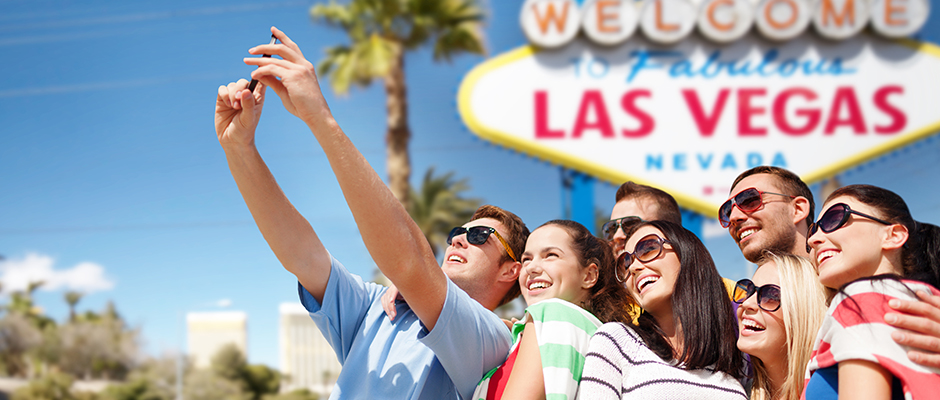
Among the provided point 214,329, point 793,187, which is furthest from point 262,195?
point 214,329

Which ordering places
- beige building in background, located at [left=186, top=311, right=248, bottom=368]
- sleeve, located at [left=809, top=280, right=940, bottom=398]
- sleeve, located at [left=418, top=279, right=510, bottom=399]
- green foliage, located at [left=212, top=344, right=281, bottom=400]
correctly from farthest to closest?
beige building in background, located at [left=186, top=311, right=248, bottom=368] < green foliage, located at [left=212, top=344, right=281, bottom=400] < sleeve, located at [left=418, top=279, right=510, bottom=399] < sleeve, located at [left=809, top=280, right=940, bottom=398]

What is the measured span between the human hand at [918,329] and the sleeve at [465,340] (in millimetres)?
1141

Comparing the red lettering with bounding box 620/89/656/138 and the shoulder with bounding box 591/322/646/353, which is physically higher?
the red lettering with bounding box 620/89/656/138

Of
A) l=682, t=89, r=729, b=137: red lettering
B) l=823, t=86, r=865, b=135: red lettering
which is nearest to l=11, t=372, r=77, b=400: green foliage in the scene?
l=682, t=89, r=729, b=137: red lettering

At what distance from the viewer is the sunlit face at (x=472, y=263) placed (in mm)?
2797

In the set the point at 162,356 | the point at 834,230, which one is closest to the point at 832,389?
the point at 834,230

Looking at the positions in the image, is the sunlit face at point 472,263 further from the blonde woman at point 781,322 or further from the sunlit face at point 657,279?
the blonde woman at point 781,322

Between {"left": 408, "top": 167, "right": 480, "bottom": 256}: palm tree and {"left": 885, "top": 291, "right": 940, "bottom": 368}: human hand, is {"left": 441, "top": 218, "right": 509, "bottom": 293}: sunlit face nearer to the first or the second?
{"left": 885, "top": 291, "right": 940, "bottom": 368}: human hand

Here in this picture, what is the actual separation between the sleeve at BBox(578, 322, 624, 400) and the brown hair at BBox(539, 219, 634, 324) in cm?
36

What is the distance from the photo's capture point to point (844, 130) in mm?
11344

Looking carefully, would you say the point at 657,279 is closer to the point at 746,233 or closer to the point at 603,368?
the point at 603,368

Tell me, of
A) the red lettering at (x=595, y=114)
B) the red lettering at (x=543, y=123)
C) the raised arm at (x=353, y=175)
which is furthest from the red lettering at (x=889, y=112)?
the raised arm at (x=353, y=175)

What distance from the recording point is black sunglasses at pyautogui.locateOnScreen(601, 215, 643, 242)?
3.33 meters

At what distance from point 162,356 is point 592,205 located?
26.8 meters
